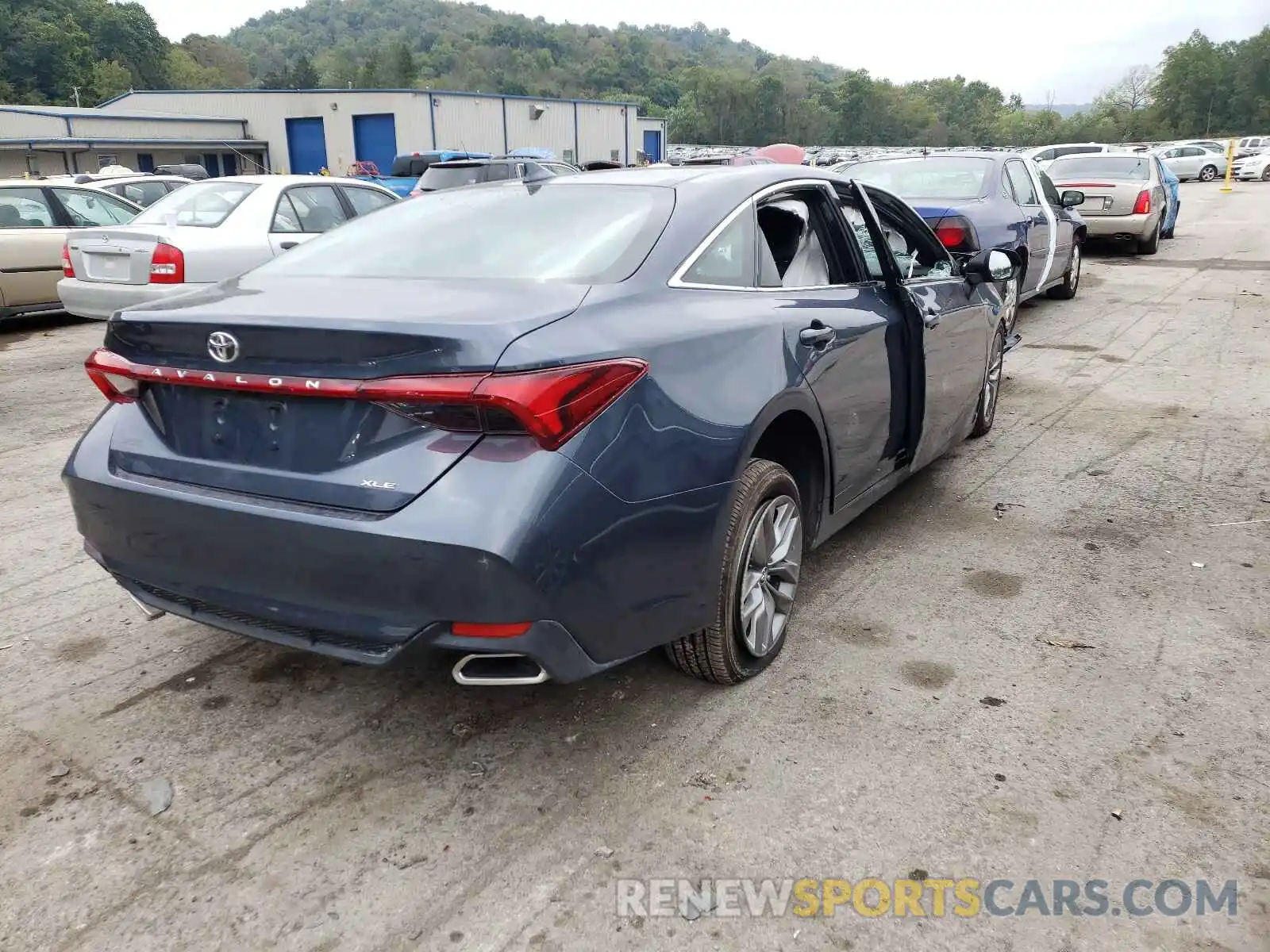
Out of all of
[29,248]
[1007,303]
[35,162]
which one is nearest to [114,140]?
[35,162]

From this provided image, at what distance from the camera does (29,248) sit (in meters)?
9.82

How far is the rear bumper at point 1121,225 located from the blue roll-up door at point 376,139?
112ft

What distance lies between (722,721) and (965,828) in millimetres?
775

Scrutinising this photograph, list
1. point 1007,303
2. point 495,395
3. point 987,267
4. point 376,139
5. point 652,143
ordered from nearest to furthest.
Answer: point 495,395 → point 987,267 → point 1007,303 → point 376,139 → point 652,143

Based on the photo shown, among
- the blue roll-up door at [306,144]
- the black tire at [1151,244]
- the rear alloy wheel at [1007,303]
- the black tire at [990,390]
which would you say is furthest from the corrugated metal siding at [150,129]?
the black tire at [990,390]

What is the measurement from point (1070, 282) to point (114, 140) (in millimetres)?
42462

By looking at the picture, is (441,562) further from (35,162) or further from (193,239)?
(35,162)

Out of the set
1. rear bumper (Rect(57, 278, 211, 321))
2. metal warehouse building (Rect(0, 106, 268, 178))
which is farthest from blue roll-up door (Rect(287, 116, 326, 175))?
rear bumper (Rect(57, 278, 211, 321))

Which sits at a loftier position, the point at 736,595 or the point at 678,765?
the point at 736,595

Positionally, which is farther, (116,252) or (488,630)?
(116,252)

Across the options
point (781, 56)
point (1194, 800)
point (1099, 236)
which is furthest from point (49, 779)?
point (781, 56)

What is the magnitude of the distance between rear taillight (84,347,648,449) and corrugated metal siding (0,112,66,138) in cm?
4976

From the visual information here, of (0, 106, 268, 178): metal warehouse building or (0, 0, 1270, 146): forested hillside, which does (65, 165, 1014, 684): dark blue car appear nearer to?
(0, 106, 268, 178): metal warehouse building

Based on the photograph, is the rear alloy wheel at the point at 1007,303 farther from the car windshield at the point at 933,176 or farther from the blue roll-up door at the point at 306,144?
the blue roll-up door at the point at 306,144
